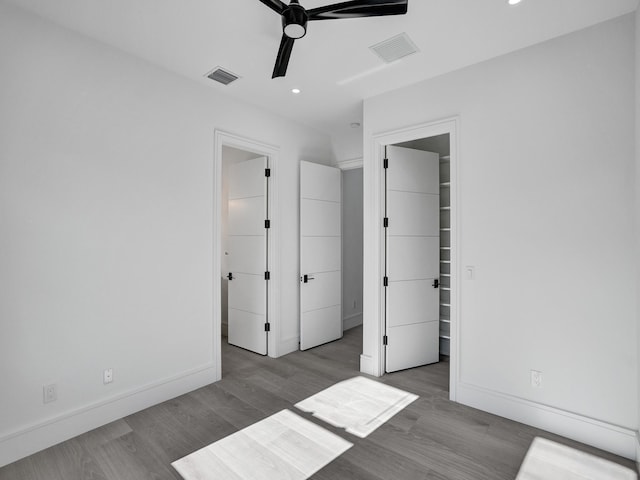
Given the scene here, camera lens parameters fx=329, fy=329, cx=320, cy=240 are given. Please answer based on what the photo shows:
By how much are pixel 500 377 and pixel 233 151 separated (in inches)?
163

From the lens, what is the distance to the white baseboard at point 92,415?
2.06 metres

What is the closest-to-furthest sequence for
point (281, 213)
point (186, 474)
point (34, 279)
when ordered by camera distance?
point (186, 474) → point (34, 279) → point (281, 213)

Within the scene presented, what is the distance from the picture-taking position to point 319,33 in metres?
2.31

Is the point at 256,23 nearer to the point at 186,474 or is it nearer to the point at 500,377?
the point at 186,474

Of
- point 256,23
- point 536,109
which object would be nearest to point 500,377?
point 536,109

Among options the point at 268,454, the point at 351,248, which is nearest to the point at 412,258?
the point at 351,248

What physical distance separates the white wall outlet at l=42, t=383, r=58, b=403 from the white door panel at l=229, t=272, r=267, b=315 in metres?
2.03

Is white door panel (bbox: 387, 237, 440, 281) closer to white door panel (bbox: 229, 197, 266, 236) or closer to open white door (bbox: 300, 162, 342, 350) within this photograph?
open white door (bbox: 300, 162, 342, 350)

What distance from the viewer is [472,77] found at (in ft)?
9.02

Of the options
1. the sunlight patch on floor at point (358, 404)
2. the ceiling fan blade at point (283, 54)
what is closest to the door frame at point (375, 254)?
the sunlight patch on floor at point (358, 404)

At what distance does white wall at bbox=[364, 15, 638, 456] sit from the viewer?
2.15 metres

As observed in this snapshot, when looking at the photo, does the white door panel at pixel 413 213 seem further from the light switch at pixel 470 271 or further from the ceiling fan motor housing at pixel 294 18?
the ceiling fan motor housing at pixel 294 18

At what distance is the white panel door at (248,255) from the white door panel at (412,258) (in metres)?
1.47

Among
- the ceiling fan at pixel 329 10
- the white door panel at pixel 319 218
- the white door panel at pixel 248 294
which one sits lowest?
the white door panel at pixel 248 294
